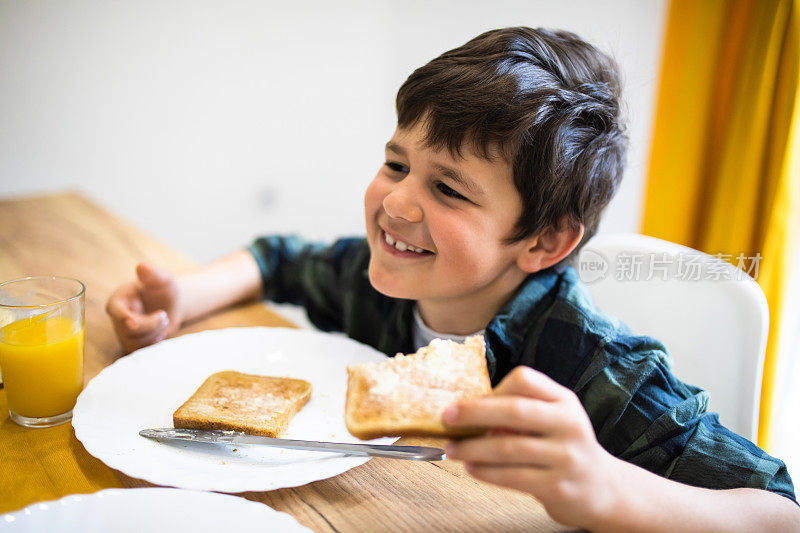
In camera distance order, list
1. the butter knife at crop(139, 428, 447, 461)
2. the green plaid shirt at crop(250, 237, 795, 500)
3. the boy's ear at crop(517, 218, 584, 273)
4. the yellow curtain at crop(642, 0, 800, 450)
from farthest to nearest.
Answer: the yellow curtain at crop(642, 0, 800, 450), the boy's ear at crop(517, 218, 584, 273), the green plaid shirt at crop(250, 237, 795, 500), the butter knife at crop(139, 428, 447, 461)

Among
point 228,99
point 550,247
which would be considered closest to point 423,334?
point 550,247

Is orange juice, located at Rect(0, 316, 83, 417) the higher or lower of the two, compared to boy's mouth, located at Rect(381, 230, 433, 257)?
lower

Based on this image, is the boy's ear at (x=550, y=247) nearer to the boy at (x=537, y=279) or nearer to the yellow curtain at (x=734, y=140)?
the boy at (x=537, y=279)

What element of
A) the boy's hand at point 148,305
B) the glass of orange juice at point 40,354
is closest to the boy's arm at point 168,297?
the boy's hand at point 148,305

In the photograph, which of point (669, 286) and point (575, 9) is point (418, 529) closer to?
point (669, 286)

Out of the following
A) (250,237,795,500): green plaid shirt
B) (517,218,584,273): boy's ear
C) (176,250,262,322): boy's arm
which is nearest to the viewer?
(250,237,795,500): green plaid shirt

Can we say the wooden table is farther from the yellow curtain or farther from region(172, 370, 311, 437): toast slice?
the yellow curtain

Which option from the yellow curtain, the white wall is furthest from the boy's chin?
the white wall

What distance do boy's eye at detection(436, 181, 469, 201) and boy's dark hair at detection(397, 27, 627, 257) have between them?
0.18 ft

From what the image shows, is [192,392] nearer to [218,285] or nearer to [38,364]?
[38,364]

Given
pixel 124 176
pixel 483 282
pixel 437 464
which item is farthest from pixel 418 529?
pixel 124 176

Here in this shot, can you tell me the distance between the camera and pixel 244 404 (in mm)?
832

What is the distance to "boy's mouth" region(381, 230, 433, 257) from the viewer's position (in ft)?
3.38

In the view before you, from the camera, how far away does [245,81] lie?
9.55 ft
